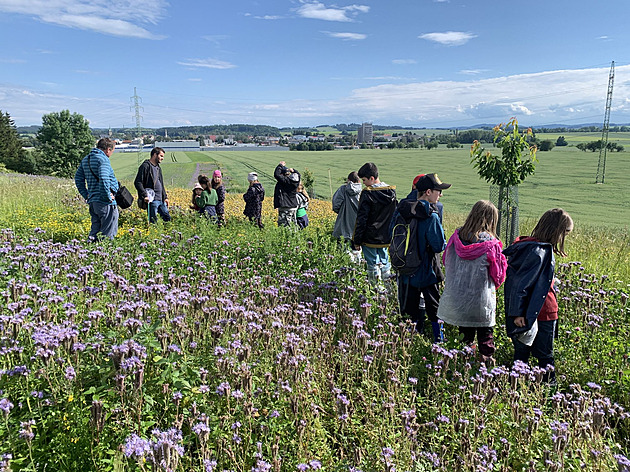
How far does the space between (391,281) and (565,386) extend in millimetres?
2560

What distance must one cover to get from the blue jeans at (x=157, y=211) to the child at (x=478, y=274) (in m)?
6.98

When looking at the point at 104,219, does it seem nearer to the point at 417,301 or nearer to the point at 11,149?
the point at 417,301

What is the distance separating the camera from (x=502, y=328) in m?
5.34

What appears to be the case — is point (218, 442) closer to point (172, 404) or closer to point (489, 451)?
point (172, 404)

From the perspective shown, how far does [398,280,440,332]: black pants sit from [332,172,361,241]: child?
225cm

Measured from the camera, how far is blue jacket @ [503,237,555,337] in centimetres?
419

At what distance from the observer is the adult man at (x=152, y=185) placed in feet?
29.7

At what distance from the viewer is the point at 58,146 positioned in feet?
221

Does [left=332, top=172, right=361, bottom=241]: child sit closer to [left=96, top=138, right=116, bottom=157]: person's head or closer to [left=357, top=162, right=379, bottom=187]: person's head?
[left=357, top=162, right=379, bottom=187]: person's head

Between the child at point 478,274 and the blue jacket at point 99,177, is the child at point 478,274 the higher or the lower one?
the lower one

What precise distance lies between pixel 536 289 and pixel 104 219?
7000 mm

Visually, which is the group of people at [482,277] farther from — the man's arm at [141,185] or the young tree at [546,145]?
the young tree at [546,145]

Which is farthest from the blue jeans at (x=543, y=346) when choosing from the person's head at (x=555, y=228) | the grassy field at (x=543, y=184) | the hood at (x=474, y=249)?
the grassy field at (x=543, y=184)

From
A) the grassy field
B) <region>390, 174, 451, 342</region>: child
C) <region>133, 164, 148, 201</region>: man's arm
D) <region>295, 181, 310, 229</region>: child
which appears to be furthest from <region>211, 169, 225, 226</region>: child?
the grassy field
